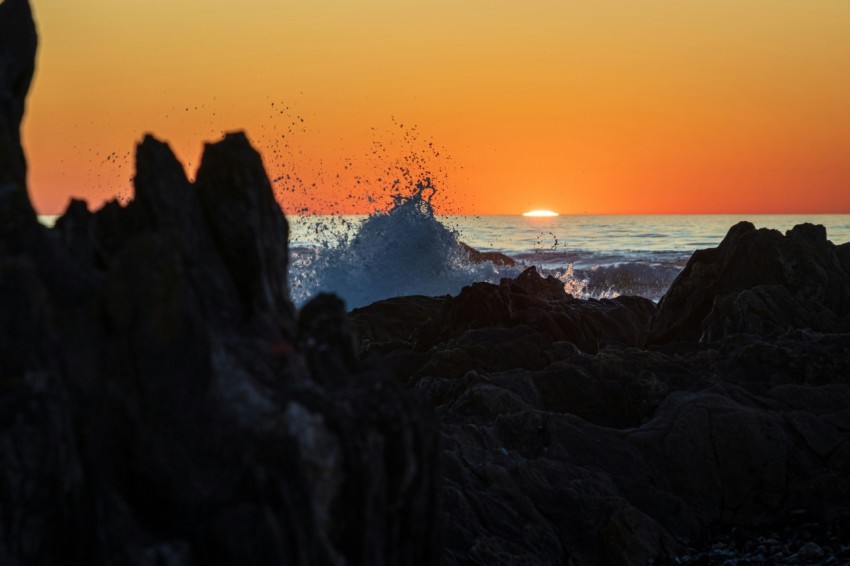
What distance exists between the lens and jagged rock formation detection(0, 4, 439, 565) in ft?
17.9

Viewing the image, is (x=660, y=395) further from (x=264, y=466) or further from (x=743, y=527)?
(x=264, y=466)

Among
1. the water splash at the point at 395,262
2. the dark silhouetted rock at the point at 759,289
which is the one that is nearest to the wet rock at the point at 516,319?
the dark silhouetted rock at the point at 759,289

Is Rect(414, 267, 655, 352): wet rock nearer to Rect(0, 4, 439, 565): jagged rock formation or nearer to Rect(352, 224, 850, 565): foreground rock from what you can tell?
Rect(352, 224, 850, 565): foreground rock

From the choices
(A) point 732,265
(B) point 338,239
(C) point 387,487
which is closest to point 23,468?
(C) point 387,487

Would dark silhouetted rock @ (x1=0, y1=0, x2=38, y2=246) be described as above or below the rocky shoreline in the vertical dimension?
above

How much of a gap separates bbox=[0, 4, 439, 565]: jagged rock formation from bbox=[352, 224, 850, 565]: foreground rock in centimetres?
87

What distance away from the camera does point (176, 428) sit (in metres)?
5.74

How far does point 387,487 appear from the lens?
609cm

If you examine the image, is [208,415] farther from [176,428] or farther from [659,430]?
[659,430]

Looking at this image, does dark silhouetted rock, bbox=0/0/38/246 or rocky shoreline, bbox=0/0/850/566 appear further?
dark silhouetted rock, bbox=0/0/38/246

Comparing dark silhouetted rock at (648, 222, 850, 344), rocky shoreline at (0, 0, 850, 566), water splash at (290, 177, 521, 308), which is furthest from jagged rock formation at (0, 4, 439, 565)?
water splash at (290, 177, 521, 308)

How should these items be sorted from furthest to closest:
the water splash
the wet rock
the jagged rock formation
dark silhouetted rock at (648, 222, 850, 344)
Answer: the water splash, the wet rock, dark silhouetted rock at (648, 222, 850, 344), the jagged rock formation

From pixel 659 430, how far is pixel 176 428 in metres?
8.83

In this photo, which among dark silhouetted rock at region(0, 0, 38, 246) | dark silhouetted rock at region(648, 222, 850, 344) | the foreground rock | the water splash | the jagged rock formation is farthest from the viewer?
the water splash
